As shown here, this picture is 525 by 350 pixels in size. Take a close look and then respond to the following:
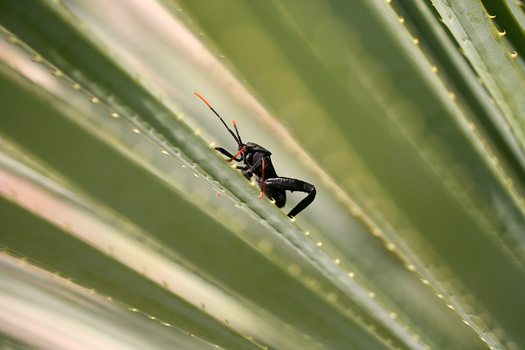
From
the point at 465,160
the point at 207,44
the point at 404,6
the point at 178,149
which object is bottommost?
the point at 178,149

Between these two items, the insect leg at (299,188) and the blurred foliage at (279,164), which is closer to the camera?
the blurred foliage at (279,164)

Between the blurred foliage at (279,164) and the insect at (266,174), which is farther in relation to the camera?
the insect at (266,174)

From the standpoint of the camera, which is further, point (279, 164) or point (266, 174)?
point (266, 174)

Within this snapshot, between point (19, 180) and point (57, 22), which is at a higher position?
point (57, 22)

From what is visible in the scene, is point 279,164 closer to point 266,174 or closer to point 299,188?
point 299,188

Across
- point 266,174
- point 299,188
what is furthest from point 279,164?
point 266,174

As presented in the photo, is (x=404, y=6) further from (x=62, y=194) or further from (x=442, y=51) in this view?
(x=62, y=194)

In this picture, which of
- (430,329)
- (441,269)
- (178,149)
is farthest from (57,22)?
(430,329)

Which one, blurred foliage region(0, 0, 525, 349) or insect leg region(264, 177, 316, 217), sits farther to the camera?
insect leg region(264, 177, 316, 217)
